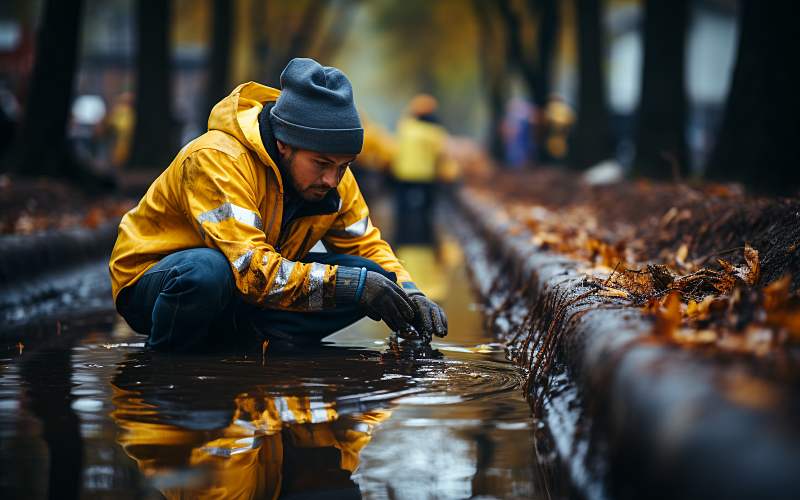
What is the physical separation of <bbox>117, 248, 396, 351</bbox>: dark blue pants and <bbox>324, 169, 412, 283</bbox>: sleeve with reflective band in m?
0.12

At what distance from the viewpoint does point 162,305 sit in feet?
16.5

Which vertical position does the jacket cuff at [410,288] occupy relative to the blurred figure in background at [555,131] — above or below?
below

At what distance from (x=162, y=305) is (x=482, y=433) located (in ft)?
5.79

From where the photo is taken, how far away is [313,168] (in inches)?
196

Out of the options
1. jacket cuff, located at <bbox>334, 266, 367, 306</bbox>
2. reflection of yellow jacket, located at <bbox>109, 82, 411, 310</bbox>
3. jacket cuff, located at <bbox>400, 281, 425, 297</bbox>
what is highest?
reflection of yellow jacket, located at <bbox>109, 82, 411, 310</bbox>

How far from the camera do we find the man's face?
4.97 m

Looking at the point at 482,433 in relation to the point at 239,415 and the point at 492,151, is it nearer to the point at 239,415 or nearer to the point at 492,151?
the point at 239,415

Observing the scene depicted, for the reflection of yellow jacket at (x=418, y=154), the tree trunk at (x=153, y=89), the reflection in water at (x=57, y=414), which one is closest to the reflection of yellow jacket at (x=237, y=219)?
the reflection in water at (x=57, y=414)

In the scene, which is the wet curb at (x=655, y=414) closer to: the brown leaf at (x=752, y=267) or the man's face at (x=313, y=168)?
the brown leaf at (x=752, y=267)

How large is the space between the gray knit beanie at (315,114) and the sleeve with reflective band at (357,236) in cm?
60

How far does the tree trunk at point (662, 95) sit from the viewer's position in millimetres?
13227

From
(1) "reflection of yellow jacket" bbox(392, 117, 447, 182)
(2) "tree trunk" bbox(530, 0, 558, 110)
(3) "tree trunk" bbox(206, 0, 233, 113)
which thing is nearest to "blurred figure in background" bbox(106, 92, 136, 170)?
(3) "tree trunk" bbox(206, 0, 233, 113)

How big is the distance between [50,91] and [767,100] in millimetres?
7865

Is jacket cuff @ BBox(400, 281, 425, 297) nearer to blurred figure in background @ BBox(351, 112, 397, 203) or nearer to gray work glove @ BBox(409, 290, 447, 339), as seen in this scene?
gray work glove @ BBox(409, 290, 447, 339)
